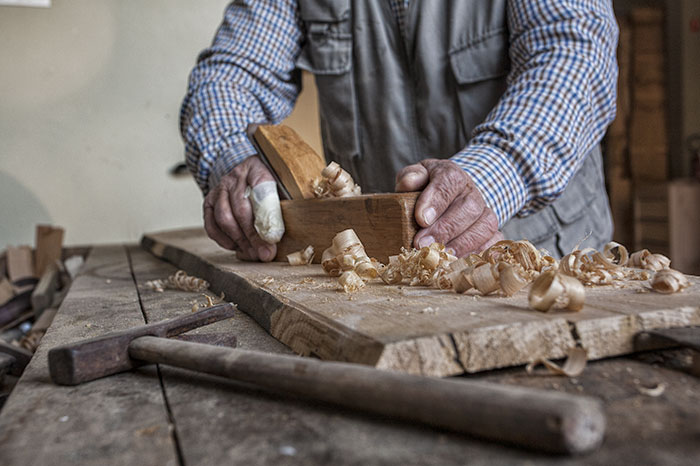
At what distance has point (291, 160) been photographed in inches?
52.4

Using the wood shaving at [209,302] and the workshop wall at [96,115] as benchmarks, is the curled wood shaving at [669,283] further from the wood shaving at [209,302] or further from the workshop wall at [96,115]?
the workshop wall at [96,115]

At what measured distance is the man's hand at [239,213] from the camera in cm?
136

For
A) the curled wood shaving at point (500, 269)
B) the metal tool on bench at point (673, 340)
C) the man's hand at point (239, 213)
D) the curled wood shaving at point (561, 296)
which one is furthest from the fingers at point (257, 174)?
the metal tool on bench at point (673, 340)

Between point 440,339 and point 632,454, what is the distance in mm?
208

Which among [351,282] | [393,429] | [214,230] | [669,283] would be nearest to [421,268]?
[351,282]

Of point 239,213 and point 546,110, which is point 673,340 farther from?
point 239,213

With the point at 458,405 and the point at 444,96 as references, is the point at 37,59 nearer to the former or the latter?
the point at 444,96

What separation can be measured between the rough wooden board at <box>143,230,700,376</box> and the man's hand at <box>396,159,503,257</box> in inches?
7.8

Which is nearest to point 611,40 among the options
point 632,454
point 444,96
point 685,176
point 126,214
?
point 444,96

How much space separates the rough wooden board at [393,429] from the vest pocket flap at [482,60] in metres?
1.16

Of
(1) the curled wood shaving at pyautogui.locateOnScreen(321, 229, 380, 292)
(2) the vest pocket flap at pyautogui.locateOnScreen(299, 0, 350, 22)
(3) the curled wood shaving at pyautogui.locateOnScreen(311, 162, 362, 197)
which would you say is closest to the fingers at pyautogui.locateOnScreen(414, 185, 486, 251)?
(1) the curled wood shaving at pyautogui.locateOnScreen(321, 229, 380, 292)

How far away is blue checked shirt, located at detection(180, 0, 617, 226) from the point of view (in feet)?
4.17

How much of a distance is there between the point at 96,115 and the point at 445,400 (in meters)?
3.59

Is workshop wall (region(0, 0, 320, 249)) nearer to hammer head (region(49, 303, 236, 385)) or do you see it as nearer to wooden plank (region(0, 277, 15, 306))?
wooden plank (region(0, 277, 15, 306))
